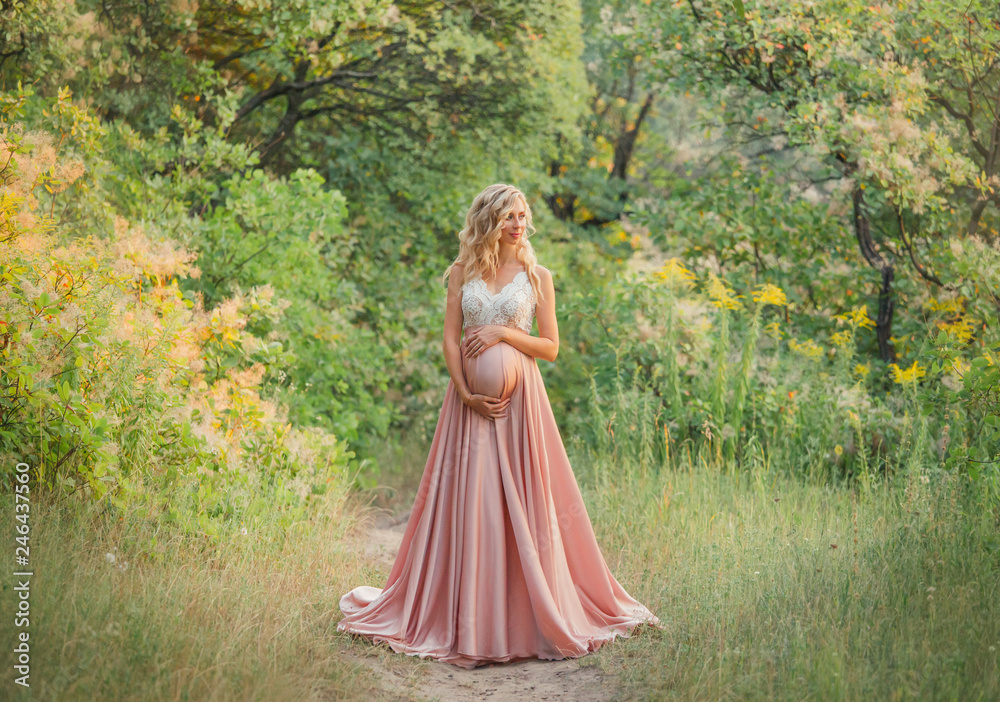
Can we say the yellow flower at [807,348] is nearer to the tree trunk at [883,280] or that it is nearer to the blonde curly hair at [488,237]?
the tree trunk at [883,280]

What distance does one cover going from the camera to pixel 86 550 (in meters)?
3.86

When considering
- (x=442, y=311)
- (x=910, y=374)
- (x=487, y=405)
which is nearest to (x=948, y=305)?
(x=910, y=374)

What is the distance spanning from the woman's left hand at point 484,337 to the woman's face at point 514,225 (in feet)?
1.51

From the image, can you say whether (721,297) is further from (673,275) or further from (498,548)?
(498,548)

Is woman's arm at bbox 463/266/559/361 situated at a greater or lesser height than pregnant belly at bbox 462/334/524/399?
greater

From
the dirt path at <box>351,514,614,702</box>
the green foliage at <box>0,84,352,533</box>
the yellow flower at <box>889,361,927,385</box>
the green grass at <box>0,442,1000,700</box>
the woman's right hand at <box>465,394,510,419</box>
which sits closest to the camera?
the green grass at <box>0,442,1000,700</box>

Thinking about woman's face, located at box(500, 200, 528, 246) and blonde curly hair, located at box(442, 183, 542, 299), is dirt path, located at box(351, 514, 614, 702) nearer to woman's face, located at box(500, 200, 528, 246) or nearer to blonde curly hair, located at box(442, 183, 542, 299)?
blonde curly hair, located at box(442, 183, 542, 299)

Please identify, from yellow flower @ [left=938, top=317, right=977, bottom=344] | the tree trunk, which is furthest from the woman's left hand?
the tree trunk

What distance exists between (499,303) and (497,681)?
186cm

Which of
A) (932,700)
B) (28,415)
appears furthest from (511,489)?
(28,415)

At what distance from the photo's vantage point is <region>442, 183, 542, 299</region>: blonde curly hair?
13.6 feet

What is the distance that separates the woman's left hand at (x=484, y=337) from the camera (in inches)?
163

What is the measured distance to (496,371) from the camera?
4129 mm

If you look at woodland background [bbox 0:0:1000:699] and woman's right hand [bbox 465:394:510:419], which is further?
woman's right hand [bbox 465:394:510:419]
